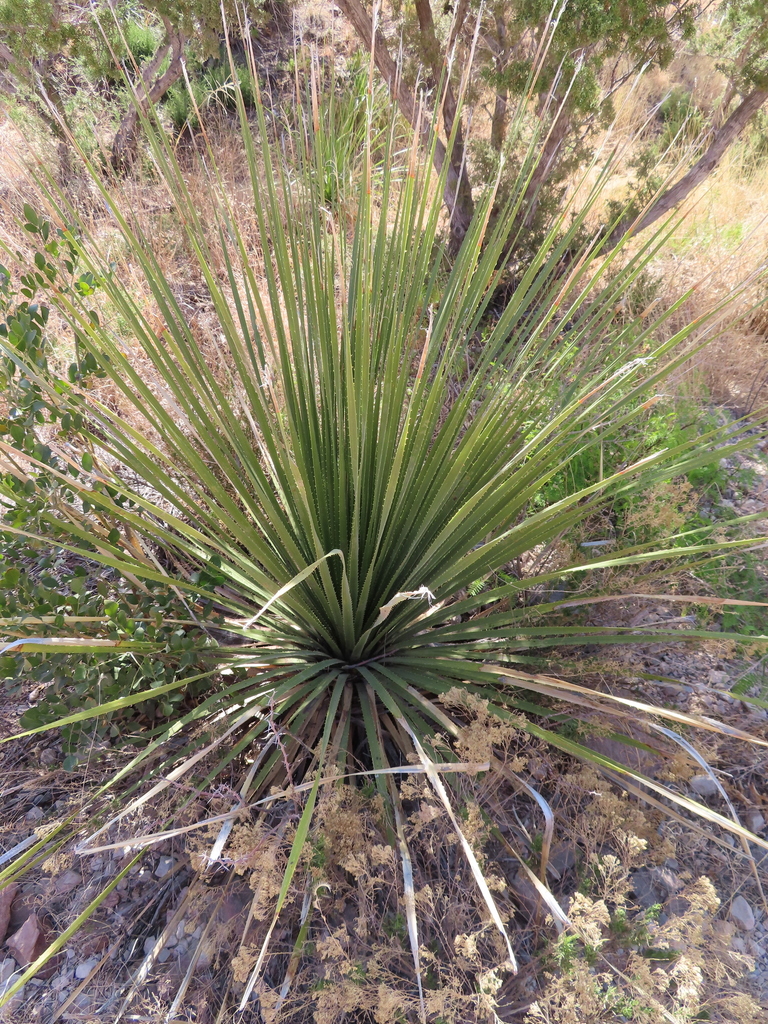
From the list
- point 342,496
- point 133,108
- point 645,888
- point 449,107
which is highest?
point 449,107

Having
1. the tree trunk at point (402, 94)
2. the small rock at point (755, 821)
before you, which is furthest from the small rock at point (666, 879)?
the tree trunk at point (402, 94)

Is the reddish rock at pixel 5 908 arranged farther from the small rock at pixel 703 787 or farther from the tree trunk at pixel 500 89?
the tree trunk at pixel 500 89

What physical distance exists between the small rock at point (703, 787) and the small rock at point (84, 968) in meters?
1.28

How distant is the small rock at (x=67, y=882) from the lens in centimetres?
130

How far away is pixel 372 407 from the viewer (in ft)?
4.63

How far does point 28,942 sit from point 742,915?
4.56ft

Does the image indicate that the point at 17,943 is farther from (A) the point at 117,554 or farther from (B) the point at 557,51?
(B) the point at 557,51

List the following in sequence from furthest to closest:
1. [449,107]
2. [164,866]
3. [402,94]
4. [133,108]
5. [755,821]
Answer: [133,108] < [449,107] < [402,94] < [755,821] < [164,866]

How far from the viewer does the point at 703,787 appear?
1.50 meters

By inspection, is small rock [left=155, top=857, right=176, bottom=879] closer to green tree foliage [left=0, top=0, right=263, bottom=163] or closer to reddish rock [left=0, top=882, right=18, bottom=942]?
reddish rock [left=0, top=882, right=18, bottom=942]

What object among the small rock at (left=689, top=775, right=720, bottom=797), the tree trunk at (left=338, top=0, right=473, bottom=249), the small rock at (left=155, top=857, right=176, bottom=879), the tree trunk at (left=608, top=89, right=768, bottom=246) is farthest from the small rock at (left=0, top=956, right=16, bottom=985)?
the tree trunk at (left=608, top=89, right=768, bottom=246)

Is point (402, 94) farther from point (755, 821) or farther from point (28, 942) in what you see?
point (28, 942)

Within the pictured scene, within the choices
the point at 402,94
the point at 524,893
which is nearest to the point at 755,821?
the point at 524,893

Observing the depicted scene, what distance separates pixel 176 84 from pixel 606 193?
133 inches
